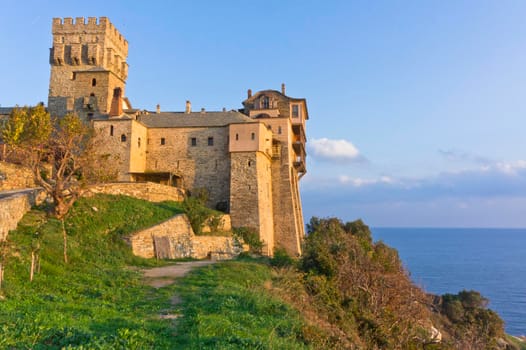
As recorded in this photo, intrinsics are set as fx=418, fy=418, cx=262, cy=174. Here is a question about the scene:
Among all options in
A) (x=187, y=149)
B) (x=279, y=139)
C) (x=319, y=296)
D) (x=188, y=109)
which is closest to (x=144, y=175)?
(x=187, y=149)

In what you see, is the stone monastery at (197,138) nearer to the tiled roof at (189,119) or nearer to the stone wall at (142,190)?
the tiled roof at (189,119)

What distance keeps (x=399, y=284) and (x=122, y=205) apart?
638 inches

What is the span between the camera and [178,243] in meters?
23.4

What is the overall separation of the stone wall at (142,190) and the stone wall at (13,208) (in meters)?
6.77

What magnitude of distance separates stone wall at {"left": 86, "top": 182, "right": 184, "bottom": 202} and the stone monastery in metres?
4.24

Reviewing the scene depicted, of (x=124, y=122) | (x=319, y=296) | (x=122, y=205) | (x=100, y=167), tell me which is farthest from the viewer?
(x=124, y=122)

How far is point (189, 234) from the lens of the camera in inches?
1011

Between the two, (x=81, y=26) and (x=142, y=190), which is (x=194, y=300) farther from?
(x=81, y=26)

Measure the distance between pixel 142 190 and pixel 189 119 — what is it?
11.3m

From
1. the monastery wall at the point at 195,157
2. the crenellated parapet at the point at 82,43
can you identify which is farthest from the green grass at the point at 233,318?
the crenellated parapet at the point at 82,43

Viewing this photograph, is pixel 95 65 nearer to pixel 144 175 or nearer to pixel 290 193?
pixel 144 175

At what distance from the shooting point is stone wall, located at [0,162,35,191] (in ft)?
→ 72.5

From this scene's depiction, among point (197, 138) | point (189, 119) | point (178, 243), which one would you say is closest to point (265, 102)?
point (189, 119)

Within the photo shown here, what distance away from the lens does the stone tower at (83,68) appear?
38.8m
